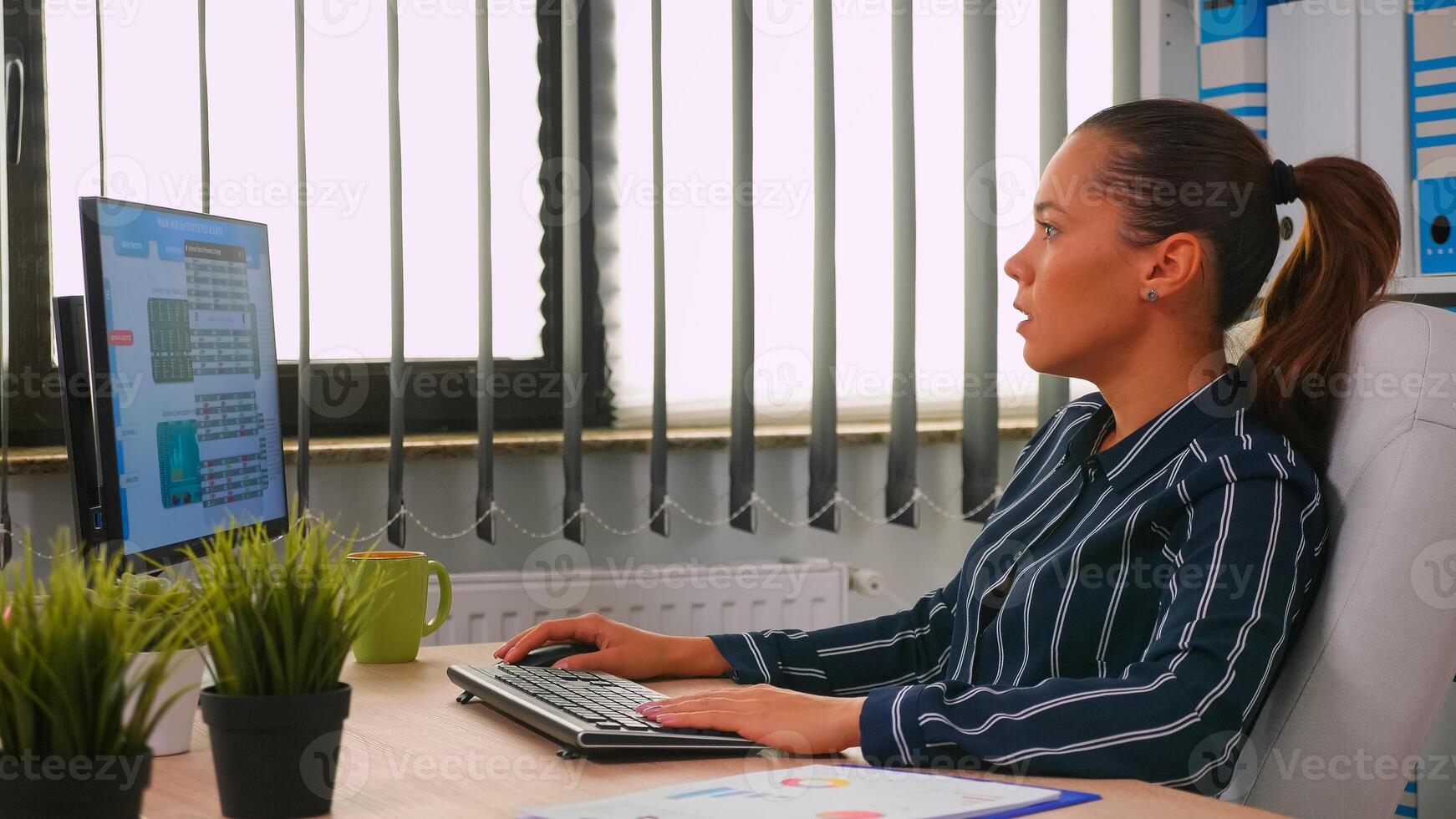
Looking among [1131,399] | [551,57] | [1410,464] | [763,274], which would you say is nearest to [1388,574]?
[1410,464]

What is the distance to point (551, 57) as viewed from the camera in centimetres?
217

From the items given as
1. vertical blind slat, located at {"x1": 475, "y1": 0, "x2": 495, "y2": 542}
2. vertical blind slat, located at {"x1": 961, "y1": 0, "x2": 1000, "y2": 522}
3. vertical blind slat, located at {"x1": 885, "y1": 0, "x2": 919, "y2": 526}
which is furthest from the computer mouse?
vertical blind slat, located at {"x1": 961, "y1": 0, "x2": 1000, "y2": 522}

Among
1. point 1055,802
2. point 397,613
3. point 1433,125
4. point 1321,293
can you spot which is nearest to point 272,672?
point 1055,802

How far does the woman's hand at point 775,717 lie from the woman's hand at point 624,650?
0.79ft

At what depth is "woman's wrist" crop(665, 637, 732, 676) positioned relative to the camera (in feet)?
3.91

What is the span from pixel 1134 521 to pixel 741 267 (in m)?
1.21

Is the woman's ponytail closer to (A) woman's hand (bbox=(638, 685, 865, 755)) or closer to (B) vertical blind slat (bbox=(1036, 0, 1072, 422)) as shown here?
(A) woman's hand (bbox=(638, 685, 865, 755))

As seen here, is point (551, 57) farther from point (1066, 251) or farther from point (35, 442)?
point (1066, 251)

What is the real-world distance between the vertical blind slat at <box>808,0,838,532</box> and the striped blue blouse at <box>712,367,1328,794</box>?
0.85 m

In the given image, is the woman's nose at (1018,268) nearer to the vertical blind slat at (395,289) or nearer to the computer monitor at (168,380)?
the computer monitor at (168,380)

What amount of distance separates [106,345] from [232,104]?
974mm

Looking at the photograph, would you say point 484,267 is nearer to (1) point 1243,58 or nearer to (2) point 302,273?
Answer: (2) point 302,273

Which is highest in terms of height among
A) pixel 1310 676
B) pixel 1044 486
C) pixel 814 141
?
→ pixel 814 141

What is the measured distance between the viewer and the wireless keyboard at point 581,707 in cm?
86
